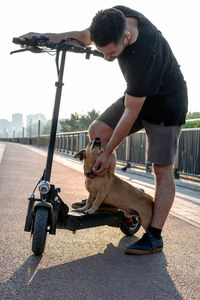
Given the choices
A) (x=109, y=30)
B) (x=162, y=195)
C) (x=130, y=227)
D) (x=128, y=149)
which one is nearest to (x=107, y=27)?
(x=109, y=30)

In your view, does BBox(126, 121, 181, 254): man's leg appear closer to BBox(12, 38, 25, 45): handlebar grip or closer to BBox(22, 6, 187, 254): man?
BBox(22, 6, 187, 254): man

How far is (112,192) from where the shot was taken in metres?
3.17

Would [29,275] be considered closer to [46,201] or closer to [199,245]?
[46,201]

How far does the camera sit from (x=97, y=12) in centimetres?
260

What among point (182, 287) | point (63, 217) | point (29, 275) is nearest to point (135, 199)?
point (63, 217)

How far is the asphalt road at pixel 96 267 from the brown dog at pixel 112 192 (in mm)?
321

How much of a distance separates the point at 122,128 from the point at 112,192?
55 centimetres

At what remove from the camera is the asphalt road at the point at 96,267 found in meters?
2.24

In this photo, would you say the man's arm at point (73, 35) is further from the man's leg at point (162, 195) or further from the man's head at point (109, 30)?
the man's leg at point (162, 195)

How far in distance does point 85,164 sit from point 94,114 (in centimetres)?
8306

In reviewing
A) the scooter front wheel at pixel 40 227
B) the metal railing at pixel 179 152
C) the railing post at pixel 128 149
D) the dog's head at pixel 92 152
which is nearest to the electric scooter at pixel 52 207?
the scooter front wheel at pixel 40 227

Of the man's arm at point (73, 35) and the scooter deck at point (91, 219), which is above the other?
the man's arm at point (73, 35)

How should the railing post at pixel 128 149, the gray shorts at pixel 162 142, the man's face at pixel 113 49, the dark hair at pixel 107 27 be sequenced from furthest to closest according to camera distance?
the railing post at pixel 128 149, the gray shorts at pixel 162 142, the man's face at pixel 113 49, the dark hair at pixel 107 27

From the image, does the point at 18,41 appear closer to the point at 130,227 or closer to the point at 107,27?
the point at 107,27
